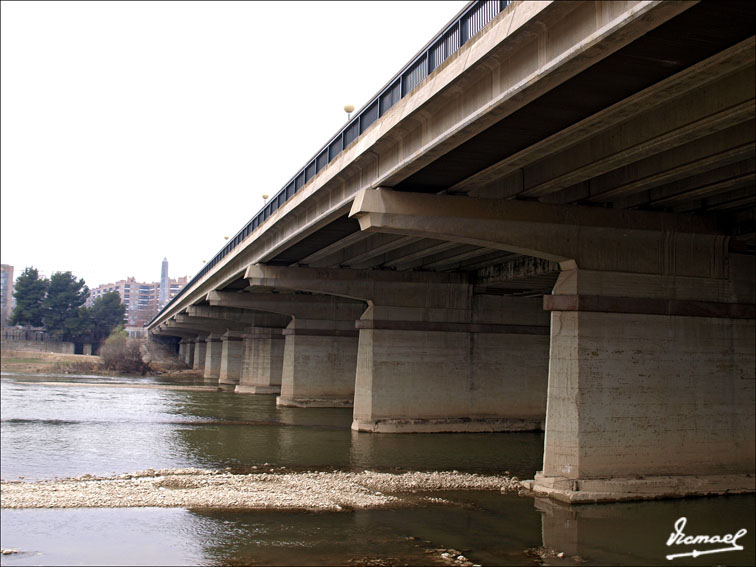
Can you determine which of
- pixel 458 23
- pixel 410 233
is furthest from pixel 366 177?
pixel 458 23

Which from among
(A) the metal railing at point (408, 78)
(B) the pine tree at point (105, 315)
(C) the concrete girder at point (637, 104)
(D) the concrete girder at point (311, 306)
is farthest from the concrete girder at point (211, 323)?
(C) the concrete girder at point (637, 104)

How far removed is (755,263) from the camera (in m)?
20.4

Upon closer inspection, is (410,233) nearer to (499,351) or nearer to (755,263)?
(755,263)

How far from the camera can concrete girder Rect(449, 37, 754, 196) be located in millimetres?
10727

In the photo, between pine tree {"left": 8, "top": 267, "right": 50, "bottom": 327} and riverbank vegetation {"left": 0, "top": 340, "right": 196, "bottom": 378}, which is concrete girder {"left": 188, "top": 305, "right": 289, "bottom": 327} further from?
pine tree {"left": 8, "top": 267, "right": 50, "bottom": 327}

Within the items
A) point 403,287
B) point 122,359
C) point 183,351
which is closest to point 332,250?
point 403,287

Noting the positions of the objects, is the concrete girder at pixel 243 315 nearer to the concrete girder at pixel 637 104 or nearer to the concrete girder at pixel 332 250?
the concrete girder at pixel 332 250

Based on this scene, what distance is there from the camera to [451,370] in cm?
3284

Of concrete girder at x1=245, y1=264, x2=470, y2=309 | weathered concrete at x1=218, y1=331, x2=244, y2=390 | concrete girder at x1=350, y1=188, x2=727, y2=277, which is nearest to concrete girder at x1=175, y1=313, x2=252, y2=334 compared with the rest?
weathered concrete at x1=218, y1=331, x2=244, y2=390

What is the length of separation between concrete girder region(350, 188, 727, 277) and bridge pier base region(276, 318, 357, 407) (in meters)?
27.3

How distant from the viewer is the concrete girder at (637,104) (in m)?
10.7

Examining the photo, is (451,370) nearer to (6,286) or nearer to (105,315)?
(105,315)

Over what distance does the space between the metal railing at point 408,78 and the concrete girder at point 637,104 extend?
2597mm

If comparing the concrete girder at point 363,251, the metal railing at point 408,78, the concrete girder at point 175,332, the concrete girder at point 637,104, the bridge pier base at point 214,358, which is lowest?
the bridge pier base at point 214,358
